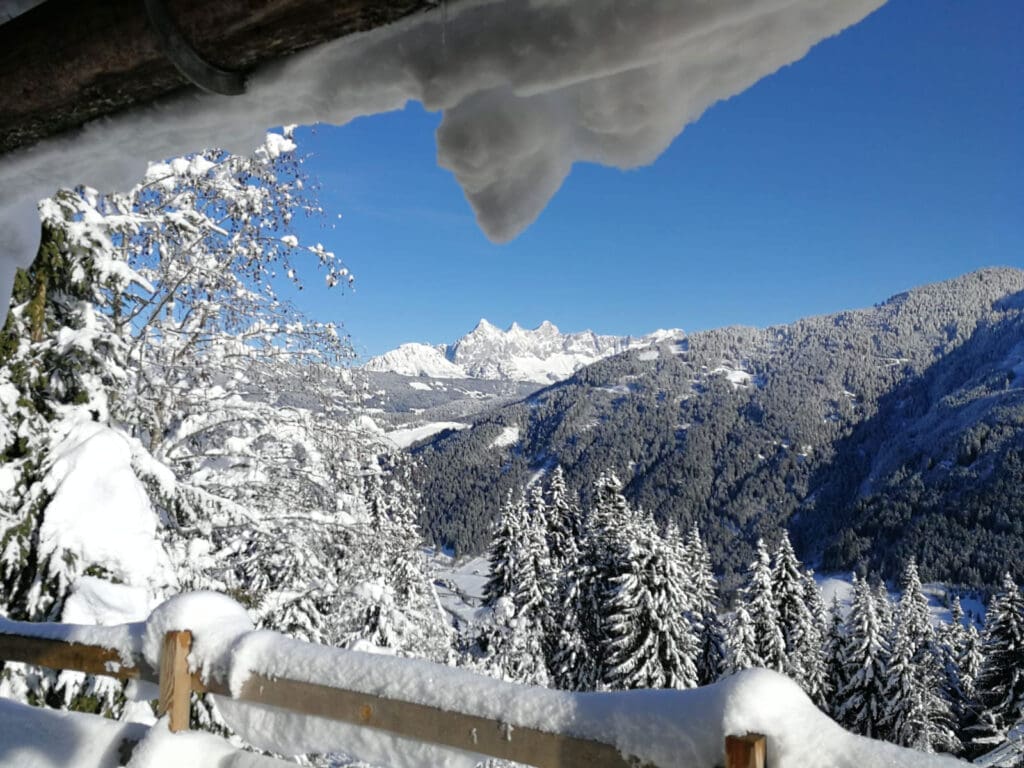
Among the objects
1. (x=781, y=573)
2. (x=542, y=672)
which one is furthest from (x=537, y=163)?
(x=781, y=573)

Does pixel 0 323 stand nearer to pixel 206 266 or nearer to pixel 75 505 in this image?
pixel 75 505

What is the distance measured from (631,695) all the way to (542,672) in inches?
999

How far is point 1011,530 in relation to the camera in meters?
128

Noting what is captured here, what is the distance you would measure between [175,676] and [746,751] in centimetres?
204

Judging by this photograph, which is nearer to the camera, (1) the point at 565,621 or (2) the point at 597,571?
(1) the point at 565,621

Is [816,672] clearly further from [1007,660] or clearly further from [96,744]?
[96,744]

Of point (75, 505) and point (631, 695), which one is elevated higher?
point (75, 505)

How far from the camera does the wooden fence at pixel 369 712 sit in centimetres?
148

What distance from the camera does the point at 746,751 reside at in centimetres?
127

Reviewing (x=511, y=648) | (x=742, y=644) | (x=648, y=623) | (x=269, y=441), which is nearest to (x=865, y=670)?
(x=742, y=644)

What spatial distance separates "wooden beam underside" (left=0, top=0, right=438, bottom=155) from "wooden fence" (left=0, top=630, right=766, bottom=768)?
1503 millimetres

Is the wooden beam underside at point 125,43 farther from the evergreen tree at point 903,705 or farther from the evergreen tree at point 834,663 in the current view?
the evergreen tree at point 834,663

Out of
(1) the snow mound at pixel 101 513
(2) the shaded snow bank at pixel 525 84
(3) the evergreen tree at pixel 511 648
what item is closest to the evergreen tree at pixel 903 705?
(3) the evergreen tree at pixel 511 648

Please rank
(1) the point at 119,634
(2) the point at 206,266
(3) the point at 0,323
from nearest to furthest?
(3) the point at 0,323 < (1) the point at 119,634 < (2) the point at 206,266
